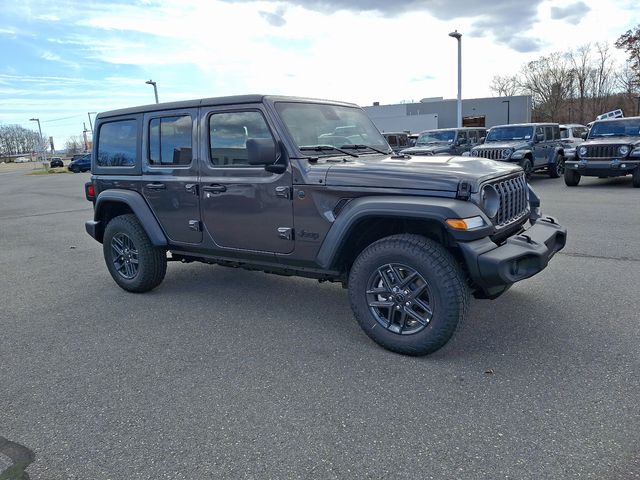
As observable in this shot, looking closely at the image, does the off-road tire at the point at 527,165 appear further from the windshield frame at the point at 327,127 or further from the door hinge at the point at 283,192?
the door hinge at the point at 283,192

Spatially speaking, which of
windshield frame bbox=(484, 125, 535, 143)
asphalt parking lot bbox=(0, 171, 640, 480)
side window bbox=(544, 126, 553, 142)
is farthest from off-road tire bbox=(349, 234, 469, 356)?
side window bbox=(544, 126, 553, 142)

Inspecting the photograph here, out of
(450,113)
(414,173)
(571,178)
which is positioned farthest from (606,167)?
(450,113)

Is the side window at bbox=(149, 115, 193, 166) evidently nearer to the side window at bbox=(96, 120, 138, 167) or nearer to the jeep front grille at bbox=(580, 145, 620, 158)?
the side window at bbox=(96, 120, 138, 167)

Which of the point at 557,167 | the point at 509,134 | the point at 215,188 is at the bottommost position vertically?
the point at 557,167

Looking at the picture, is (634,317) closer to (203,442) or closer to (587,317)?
(587,317)

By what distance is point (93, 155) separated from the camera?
216 inches

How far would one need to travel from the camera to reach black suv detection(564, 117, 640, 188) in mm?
12195

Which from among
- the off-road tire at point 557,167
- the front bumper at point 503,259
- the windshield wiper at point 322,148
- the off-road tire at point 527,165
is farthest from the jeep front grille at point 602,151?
the windshield wiper at point 322,148

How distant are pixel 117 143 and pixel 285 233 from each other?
243cm

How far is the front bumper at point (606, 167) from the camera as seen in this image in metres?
12.2

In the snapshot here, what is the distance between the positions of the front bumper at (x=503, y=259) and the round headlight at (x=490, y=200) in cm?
21

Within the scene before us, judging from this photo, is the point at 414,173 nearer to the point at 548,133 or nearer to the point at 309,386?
the point at 309,386

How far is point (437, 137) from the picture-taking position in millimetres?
17172

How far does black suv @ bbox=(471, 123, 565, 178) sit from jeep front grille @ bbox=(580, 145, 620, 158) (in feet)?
5.12
